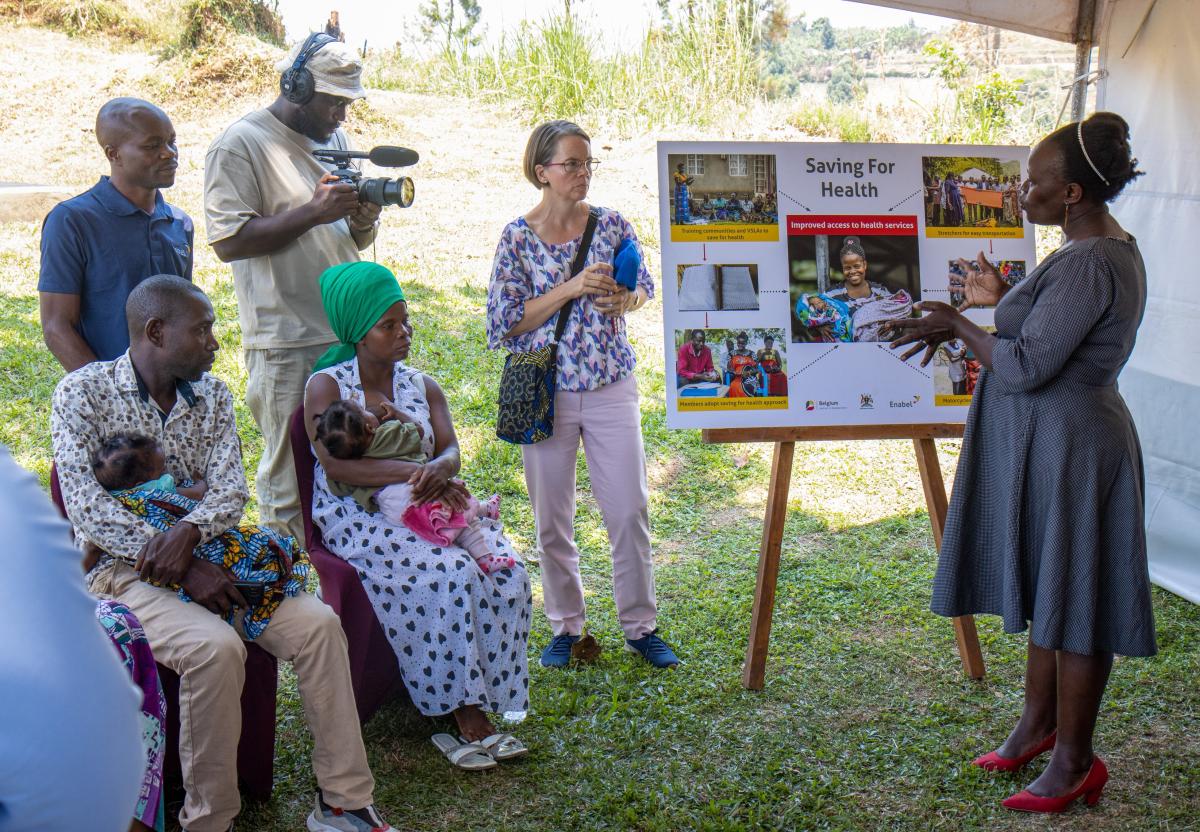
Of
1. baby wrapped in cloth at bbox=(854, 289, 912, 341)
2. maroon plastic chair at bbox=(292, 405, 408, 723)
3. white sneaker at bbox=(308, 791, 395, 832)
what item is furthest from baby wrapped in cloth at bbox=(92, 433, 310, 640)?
baby wrapped in cloth at bbox=(854, 289, 912, 341)

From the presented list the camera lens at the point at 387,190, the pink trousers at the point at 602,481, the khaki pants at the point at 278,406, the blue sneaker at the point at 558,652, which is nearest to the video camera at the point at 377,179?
the camera lens at the point at 387,190

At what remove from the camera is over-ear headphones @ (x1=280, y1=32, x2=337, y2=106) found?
388 cm

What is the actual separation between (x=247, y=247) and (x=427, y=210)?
6367 millimetres

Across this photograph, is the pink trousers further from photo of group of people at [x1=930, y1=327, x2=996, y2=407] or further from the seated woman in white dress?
photo of group of people at [x1=930, y1=327, x2=996, y2=407]

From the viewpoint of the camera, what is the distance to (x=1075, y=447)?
308cm

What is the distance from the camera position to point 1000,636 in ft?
14.9

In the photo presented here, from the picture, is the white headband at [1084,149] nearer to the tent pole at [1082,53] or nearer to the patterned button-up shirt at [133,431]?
the tent pole at [1082,53]

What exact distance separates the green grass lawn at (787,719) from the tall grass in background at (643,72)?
6046mm

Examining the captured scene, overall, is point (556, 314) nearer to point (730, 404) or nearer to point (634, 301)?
point (634, 301)

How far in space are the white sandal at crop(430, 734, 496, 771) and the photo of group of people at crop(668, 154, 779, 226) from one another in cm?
187

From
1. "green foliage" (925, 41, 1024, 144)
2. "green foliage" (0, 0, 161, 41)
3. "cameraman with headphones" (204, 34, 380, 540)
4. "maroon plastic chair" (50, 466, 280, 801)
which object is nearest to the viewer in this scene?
"maroon plastic chair" (50, 466, 280, 801)

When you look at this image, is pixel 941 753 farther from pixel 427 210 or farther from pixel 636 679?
pixel 427 210

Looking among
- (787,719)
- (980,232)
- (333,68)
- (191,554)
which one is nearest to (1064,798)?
(787,719)

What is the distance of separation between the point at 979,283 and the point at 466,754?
236cm
